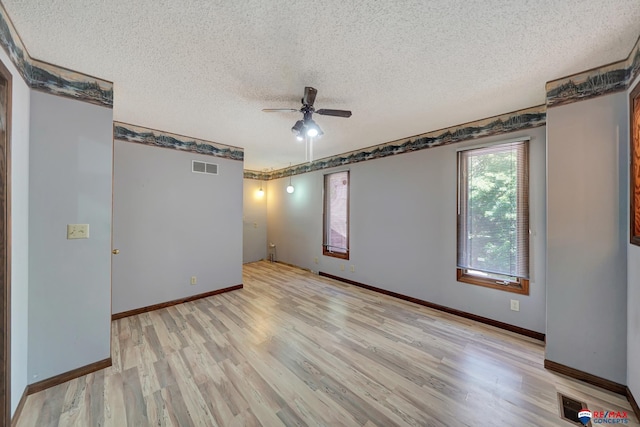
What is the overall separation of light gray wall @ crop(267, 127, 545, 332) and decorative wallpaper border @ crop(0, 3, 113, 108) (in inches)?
137

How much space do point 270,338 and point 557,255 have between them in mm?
2776

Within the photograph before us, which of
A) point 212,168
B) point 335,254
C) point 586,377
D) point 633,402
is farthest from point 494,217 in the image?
point 212,168

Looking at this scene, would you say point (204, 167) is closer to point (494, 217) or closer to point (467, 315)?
point (494, 217)

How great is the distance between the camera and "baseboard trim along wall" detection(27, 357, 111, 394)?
1776 millimetres

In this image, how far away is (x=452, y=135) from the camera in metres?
3.12

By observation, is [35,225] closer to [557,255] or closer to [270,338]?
[270,338]

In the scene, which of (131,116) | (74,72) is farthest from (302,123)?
(131,116)

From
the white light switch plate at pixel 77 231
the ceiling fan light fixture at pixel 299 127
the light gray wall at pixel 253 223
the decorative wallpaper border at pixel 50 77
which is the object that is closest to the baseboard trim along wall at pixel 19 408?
the white light switch plate at pixel 77 231

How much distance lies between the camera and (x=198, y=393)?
5.80 feet

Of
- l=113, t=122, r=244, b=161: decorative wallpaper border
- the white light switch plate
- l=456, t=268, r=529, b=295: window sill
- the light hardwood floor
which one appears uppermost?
l=113, t=122, r=244, b=161: decorative wallpaper border

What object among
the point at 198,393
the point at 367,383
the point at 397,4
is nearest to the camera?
the point at 397,4

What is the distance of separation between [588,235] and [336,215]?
3.44 m

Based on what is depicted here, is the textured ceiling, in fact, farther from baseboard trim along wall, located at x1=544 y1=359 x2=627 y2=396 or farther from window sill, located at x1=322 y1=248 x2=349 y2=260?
window sill, located at x1=322 y1=248 x2=349 y2=260

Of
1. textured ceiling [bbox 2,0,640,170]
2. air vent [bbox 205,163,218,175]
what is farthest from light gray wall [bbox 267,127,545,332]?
air vent [bbox 205,163,218,175]
